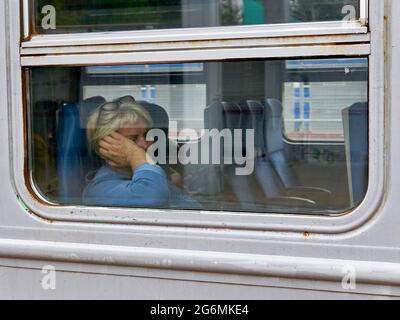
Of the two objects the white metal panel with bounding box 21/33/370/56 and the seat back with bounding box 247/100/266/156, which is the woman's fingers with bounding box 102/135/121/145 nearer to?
the white metal panel with bounding box 21/33/370/56

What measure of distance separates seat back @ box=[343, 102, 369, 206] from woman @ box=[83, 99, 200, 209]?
48 centimetres

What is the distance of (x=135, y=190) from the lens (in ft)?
6.61

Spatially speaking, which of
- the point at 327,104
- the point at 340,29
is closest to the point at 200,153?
the point at 327,104

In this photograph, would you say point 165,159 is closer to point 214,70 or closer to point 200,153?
point 200,153

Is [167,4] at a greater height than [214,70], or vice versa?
[167,4]

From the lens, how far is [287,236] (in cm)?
181

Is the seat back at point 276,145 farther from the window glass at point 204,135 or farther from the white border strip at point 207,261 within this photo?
the white border strip at point 207,261

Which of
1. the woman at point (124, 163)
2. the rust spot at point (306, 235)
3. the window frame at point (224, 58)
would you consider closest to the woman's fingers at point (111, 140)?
the woman at point (124, 163)

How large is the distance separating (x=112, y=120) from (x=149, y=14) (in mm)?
321

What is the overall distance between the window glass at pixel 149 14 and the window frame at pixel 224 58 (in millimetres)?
75

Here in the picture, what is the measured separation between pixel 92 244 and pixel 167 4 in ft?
2.35
